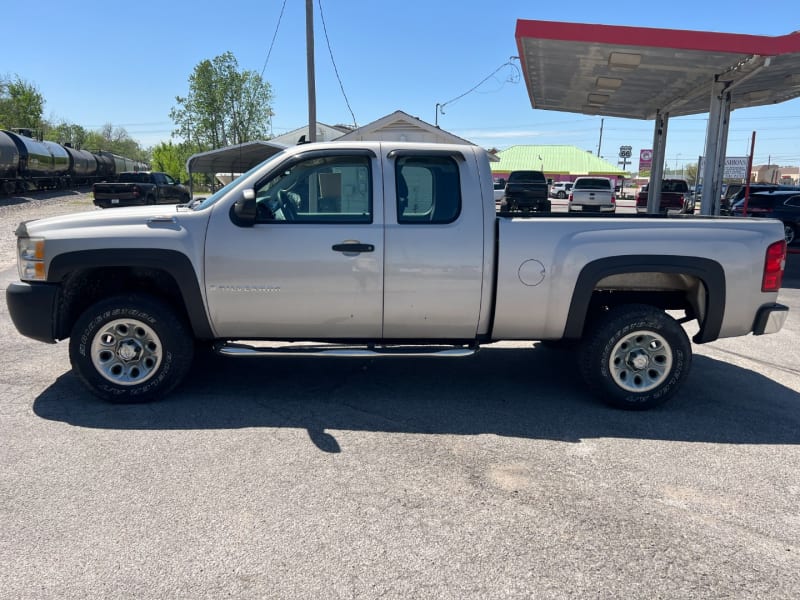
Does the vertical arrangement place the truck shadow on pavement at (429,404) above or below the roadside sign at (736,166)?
below

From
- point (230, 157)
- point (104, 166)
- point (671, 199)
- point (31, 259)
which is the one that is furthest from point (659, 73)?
point (104, 166)

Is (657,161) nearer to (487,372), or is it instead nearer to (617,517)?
(487,372)

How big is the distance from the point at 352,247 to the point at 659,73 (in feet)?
34.3

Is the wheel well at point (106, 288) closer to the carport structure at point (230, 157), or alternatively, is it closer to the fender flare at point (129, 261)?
the fender flare at point (129, 261)

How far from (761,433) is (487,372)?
91.7 inches

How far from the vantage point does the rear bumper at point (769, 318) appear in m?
4.93

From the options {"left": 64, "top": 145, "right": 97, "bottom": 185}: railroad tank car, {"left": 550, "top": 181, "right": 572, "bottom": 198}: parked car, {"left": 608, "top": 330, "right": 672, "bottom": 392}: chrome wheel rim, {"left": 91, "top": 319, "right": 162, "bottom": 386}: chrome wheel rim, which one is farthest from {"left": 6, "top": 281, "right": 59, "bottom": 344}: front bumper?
{"left": 550, "top": 181, "right": 572, "bottom": 198}: parked car

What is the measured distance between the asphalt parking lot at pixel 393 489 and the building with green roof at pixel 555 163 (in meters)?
67.2

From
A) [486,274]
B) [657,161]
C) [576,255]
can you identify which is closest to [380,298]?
[486,274]

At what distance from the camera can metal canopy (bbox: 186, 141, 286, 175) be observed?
1589 cm

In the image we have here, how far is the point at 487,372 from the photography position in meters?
6.02

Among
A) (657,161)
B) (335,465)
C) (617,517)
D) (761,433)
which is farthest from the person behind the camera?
(657,161)

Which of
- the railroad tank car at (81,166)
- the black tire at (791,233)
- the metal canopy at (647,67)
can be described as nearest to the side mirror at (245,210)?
the metal canopy at (647,67)

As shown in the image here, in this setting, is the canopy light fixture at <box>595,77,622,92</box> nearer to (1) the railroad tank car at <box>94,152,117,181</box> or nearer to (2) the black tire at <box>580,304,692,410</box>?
(2) the black tire at <box>580,304,692,410</box>
